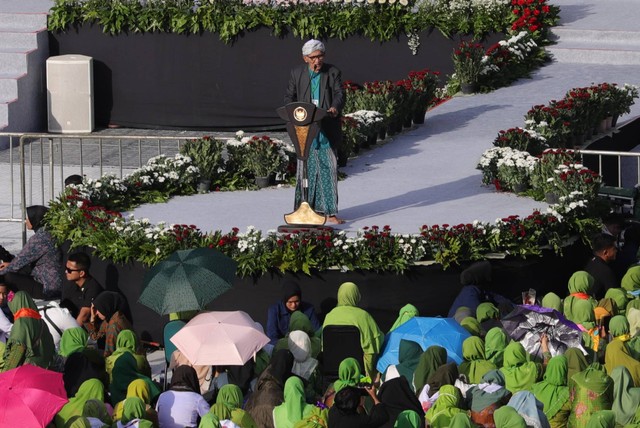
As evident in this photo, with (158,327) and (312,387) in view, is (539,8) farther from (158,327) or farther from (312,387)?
(312,387)

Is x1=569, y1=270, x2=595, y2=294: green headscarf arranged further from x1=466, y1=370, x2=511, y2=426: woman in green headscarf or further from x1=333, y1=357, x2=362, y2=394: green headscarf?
x1=333, y1=357, x2=362, y2=394: green headscarf

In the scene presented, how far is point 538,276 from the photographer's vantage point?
17.5m

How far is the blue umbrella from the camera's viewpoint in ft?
44.8

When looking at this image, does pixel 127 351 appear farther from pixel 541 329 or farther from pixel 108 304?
pixel 541 329

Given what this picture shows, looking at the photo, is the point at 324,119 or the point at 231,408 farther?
the point at 324,119

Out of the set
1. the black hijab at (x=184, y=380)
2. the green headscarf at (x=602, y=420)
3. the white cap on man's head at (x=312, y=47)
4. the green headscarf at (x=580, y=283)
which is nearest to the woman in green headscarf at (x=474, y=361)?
the green headscarf at (x=602, y=420)

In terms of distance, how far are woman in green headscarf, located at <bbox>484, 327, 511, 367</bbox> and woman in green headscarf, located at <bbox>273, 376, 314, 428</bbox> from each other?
1872 mm

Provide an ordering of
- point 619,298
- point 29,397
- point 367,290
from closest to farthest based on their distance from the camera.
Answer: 1. point 29,397
2. point 619,298
3. point 367,290

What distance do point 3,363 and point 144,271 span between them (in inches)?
152

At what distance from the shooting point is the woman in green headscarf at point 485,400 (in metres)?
12.0

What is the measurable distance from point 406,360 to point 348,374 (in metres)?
0.90

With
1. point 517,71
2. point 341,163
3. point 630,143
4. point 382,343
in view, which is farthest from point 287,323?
point 517,71

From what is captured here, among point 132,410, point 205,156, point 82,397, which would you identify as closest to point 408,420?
point 132,410

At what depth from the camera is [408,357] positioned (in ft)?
43.8
